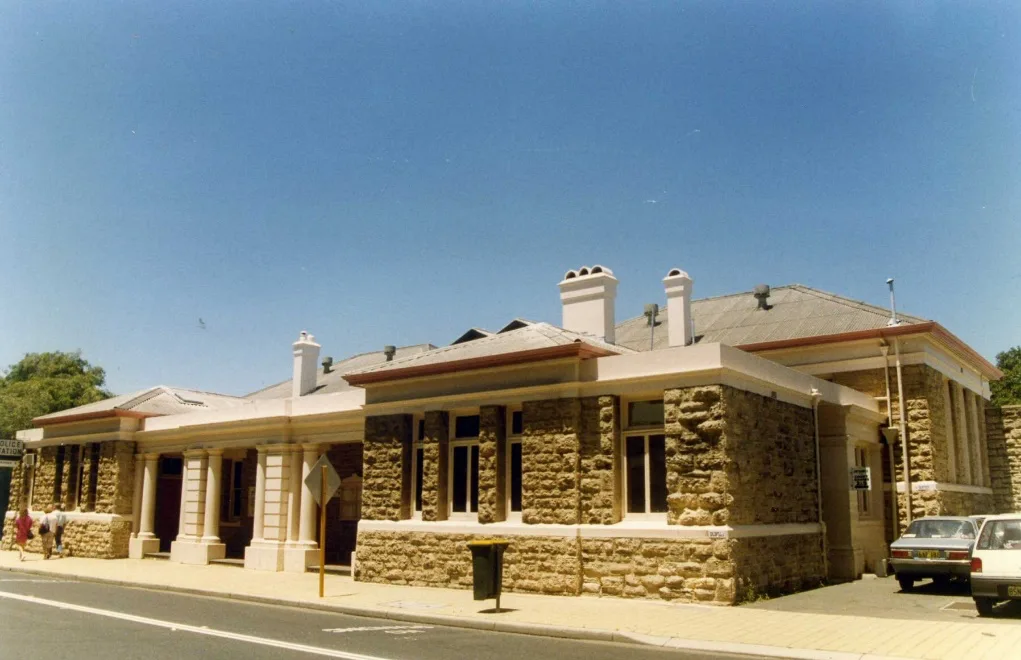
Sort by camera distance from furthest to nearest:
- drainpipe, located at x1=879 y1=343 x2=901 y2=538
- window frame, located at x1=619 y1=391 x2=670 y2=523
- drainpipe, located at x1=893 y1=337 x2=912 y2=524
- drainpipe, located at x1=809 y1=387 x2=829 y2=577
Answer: drainpipe, located at x1=879 y1=343 x2=901 y2=538
drainpipe, located at x1=893 y1=337 x2=912 y2=524
drainpipe, located at x1=809 y1=387 x2=829 y2=577
window frame, located at x1=619 y1=391 x2=670 y2=523

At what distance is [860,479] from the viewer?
1806 cm

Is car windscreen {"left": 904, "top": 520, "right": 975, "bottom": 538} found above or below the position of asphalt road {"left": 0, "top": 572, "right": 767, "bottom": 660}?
above

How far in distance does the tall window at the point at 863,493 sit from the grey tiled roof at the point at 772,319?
3.28 m

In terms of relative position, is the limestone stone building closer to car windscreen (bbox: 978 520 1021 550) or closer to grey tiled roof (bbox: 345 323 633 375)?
grey tiled roof (bbox: 345 323 633 375)

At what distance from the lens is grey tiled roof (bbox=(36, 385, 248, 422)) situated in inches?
1086

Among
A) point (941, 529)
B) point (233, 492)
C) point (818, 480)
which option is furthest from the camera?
point (233, 492)

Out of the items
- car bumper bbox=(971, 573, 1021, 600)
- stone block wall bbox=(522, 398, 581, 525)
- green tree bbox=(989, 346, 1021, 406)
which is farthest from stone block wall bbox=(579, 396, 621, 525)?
green tree bbox=(989, 346, 1021, 406)

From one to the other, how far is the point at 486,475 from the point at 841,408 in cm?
777

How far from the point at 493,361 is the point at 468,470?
2.45 metres

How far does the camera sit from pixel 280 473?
22.4m

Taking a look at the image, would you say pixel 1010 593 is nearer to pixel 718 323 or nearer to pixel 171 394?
pixel 718 323

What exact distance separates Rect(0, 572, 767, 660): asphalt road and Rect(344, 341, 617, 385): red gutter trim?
5.45 m

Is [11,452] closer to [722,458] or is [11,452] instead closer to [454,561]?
[454,561]

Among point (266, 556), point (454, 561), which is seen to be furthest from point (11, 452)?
point (454, 561)
